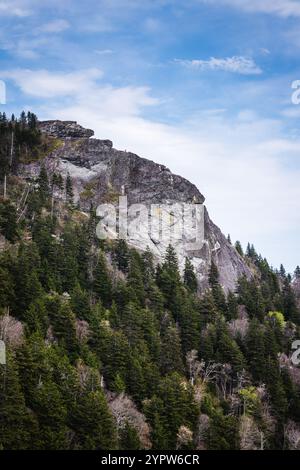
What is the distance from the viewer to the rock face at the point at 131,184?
106000 mm

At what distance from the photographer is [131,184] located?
368 feet

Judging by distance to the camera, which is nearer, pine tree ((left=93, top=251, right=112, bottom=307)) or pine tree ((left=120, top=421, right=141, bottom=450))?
pine tree ((left=120, top=421, right=141, bottom=450))

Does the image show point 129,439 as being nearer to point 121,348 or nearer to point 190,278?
point 121,348

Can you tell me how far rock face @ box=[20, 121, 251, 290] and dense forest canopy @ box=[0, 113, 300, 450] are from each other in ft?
26.6

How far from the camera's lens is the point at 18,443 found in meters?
35.7

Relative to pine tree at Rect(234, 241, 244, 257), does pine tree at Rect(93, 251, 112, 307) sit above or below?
below

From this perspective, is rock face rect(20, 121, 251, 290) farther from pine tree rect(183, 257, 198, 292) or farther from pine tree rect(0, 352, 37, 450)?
pine tree rect(0, 352, 37, 450)

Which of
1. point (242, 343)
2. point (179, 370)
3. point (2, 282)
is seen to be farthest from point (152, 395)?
point (242, 343)
